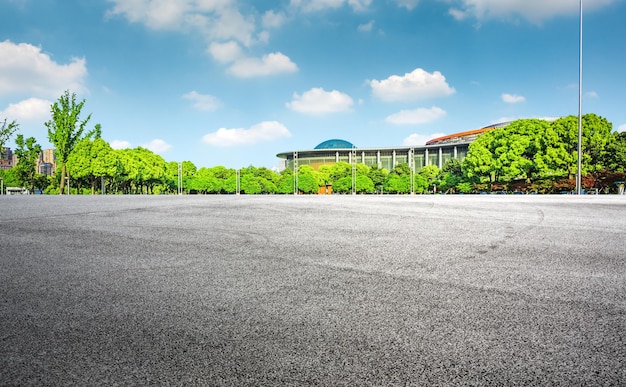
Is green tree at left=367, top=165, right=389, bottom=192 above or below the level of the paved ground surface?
above

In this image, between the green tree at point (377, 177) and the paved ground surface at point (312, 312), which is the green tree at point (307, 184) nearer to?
the green tree at point (377, 177)

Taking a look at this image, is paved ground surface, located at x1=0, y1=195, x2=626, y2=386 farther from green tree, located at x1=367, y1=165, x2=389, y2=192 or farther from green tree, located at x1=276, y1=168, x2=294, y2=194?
green tree, located at x1=367, y1=165, x2=389, y2=192

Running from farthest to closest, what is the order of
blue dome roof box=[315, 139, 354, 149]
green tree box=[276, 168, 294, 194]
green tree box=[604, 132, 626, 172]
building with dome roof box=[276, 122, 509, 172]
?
1. blue dome roof box=[315, 139, 354, 149]
2. building with dome roof box=[276, 122, 509, 172]
3. green tree box=[276, 168, 294, 194]
4. green tree box=[604, 132, 626, 172]

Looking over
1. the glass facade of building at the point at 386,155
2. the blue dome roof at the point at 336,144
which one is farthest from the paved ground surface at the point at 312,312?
the blue dome roof at the point at 336,144

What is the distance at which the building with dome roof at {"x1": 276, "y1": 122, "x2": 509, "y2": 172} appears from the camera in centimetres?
12574

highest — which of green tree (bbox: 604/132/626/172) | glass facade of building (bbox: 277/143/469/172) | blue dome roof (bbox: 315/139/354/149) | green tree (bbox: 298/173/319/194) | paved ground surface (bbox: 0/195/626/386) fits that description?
blue dome roof (bbox: 315/139/354/149)

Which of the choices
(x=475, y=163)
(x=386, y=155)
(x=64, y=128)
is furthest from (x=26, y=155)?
(x=386, y=155)

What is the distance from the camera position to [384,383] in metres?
2.68

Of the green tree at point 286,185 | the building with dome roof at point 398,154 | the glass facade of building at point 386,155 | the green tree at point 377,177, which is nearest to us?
the green tree at point 286,185

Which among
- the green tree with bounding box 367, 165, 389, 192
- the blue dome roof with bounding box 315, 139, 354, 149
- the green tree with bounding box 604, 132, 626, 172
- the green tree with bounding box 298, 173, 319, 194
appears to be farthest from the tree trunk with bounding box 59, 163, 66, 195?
the blue dome roof with bounding box 315, 139, 354, 149

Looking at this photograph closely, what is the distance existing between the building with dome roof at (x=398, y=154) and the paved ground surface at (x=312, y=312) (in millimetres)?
118664

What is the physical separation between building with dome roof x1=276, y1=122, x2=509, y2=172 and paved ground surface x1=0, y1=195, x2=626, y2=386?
4672 inches

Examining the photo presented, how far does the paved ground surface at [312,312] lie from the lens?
113 inches

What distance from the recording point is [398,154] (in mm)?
139625
